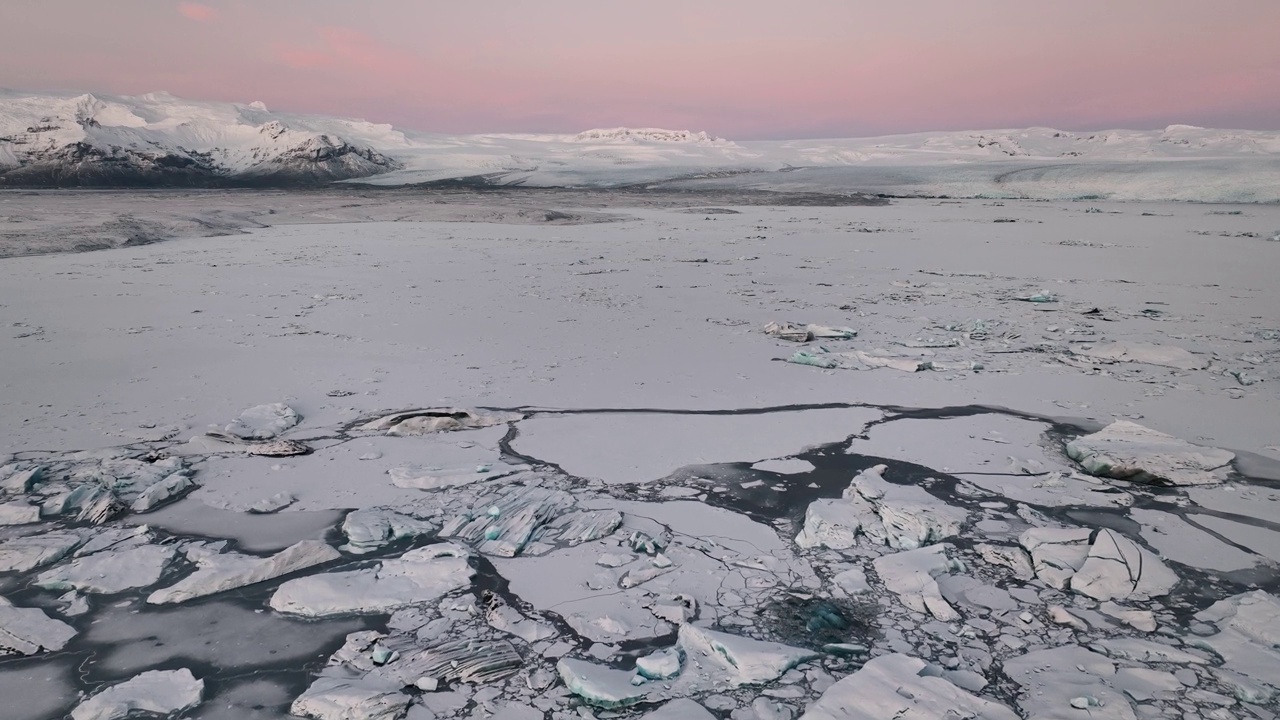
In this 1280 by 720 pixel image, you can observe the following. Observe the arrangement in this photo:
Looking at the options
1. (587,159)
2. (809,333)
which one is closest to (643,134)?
(587,159)

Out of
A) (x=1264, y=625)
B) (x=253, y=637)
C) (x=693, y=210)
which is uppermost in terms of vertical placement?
(x=693, y=210)

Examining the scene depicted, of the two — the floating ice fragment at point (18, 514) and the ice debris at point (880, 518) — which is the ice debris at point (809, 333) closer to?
the ice debris at point (880, 518)

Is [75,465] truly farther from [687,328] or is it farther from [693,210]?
[693,210]

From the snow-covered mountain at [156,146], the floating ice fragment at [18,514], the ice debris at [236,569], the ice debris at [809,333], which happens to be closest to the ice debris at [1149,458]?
the ice debris at [809,333]

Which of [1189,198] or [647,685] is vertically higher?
[1189,198]

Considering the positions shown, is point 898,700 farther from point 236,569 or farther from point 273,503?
point 273,503

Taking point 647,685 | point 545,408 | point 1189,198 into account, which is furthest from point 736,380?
point 1189,198

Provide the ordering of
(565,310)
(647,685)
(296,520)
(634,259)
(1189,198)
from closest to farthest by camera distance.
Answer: (647,685) < (296,520) < (565,310) < (634,259) < (1189,198)
